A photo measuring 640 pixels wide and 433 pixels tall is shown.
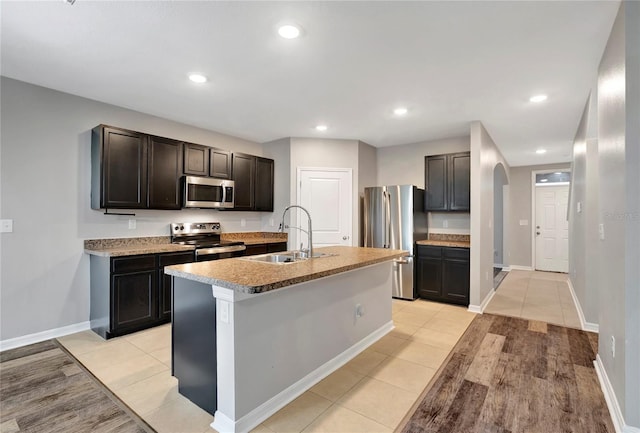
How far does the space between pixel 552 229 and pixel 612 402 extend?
6190mm

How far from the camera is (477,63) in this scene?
2621 mm

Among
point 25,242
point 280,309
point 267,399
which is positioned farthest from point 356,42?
point 25,242

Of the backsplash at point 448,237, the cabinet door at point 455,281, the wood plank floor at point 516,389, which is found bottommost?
the wood plank floor at point 516,389

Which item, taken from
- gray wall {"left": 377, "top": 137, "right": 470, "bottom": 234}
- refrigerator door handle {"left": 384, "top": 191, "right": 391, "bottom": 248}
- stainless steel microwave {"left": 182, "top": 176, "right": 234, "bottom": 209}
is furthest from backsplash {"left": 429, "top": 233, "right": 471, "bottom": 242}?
stainless steel microwave {"left": 182, "top": 176, "right": 234, "bottom": 209}

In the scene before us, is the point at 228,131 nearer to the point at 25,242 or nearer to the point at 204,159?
the point at 204,159

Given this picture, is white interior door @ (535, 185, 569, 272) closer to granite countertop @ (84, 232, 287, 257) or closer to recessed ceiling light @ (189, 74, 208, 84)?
granite countertop @ (84, 232, 287, 257)

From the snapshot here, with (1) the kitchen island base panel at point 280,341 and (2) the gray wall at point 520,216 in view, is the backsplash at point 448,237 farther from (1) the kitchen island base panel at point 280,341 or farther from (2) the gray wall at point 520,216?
(2) the gray wall at point 520,216

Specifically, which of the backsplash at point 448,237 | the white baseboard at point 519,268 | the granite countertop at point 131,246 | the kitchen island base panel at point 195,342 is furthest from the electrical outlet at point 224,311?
the white baseboard at point 519,268

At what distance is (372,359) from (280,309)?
1192 mm

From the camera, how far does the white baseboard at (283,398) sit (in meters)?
1.81

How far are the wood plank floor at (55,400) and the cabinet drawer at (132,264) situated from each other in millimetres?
844

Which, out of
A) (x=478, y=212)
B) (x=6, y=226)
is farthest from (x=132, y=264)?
(x=478, y=212)

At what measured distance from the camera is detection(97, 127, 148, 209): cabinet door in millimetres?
3311

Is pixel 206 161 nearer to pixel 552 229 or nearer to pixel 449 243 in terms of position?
pixel 449 243
